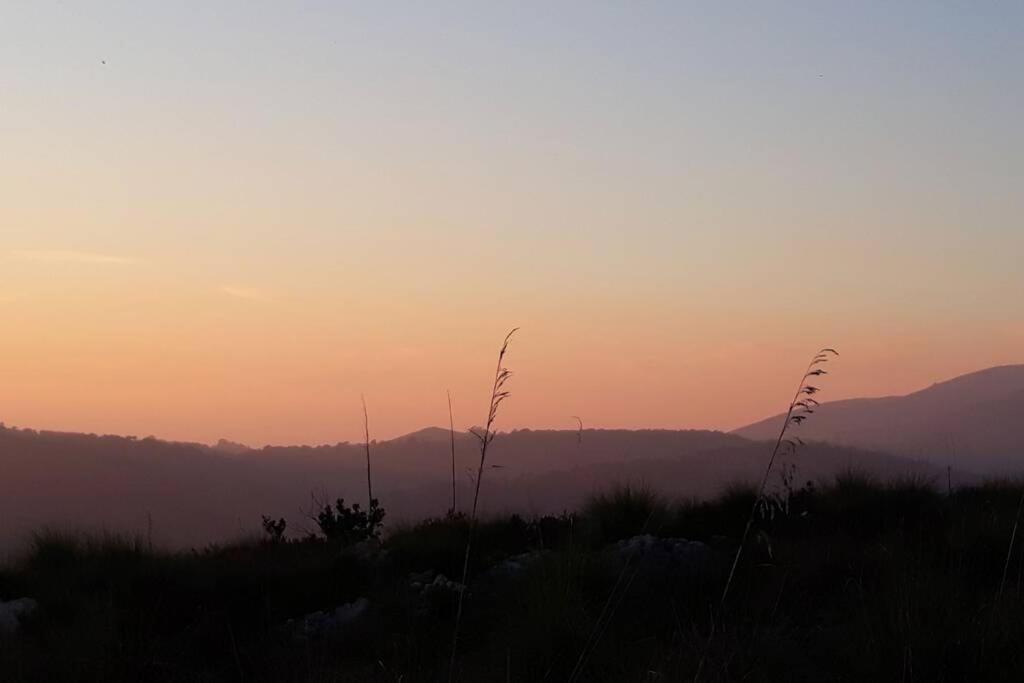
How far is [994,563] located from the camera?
6.92 metres

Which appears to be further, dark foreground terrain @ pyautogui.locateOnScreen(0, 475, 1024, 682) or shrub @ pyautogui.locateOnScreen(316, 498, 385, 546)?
shrub @ pyautogui.locateOnScreen(316, 498, 385, 546)

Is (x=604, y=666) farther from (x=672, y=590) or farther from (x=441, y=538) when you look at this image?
(x=441, y=538)

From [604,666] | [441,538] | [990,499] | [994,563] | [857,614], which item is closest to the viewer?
[604,666]

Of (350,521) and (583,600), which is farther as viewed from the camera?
(350,521)

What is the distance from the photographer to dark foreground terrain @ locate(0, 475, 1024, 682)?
4.86 m

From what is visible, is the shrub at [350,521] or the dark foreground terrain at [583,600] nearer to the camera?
the dark foreground terrain at [583,600]

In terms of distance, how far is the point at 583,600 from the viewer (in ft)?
20.7

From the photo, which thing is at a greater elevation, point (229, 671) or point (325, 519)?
point (325, 519)

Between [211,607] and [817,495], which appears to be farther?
[817,495]

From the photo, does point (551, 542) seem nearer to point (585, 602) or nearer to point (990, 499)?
point (585, 602)

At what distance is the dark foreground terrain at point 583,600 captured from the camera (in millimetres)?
4859

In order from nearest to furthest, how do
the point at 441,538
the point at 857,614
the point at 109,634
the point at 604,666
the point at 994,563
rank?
the point at 604,666 → the point at 857,614 → the point at 109,634 → the point at 994,563 → the point at 441,538

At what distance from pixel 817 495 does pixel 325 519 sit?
15.8ft

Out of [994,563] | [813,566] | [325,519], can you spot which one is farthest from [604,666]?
[325,519]
